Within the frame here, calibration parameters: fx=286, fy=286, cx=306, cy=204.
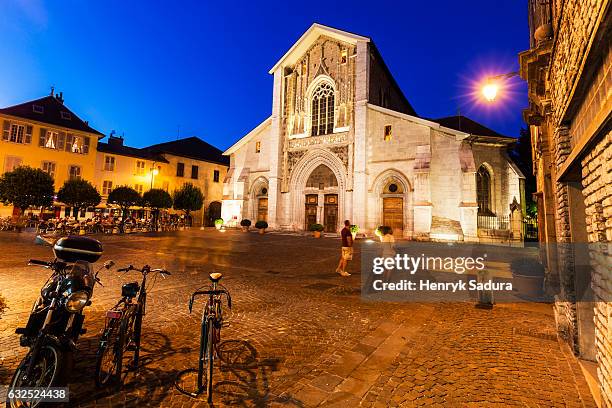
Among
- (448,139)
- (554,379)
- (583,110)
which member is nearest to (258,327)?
(554,379)

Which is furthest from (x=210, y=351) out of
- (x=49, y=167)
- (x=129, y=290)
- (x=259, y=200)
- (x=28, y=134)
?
(x=28, y=134)

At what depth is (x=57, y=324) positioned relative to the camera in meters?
2.79

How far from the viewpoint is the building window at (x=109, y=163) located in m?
31.2

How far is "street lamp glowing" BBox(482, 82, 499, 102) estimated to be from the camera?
6.18 m

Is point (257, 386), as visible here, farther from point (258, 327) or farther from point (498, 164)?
point (498, 164)

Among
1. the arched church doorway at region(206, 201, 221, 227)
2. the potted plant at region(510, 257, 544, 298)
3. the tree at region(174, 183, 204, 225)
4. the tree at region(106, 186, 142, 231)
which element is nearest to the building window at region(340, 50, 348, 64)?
the potted plant at region(510, 257, 544, 298)

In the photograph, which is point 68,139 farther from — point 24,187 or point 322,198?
point 322,198

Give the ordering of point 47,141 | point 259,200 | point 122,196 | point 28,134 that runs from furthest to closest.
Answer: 1. point 259,200
2. point 122,196
3. point 47,141
4. point 28,134

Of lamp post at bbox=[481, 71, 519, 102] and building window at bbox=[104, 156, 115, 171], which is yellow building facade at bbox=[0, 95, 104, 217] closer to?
building window at bbox=[104, 156, 115, 171]

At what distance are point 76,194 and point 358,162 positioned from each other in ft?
74.7

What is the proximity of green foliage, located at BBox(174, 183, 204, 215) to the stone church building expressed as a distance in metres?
7.63

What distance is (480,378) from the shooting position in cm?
334

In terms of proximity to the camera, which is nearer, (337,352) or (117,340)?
(117,340)

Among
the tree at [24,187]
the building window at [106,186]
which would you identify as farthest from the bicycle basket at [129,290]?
the building window at [106,186]
